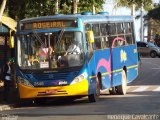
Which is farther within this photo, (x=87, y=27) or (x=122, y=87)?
(x=122, y=87)

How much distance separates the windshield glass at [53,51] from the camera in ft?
60.1

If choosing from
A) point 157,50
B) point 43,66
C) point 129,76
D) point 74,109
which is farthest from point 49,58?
point 157,50

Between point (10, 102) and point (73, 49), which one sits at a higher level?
point (73, 49)

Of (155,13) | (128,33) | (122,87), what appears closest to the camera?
(122,87)

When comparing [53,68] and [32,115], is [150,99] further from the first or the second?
[32,115]

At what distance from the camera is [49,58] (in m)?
18.4

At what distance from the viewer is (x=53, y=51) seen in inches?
724

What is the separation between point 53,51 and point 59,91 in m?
1.28

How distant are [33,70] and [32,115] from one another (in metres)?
3.16

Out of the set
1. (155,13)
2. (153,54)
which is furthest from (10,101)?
(155,13)

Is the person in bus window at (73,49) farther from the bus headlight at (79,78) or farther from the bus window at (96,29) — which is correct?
the bus window at (96,29)

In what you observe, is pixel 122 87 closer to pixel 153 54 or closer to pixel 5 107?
pixel 5 107

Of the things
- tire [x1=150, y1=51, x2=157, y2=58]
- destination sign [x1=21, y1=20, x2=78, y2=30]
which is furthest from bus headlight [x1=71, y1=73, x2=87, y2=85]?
tire [x1=150, y1=51, x2=157, y2=58]

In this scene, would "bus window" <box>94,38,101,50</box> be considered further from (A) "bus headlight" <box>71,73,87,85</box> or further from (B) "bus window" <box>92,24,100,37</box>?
(A) "bus headlight" <box>71,73,87,85</box>
